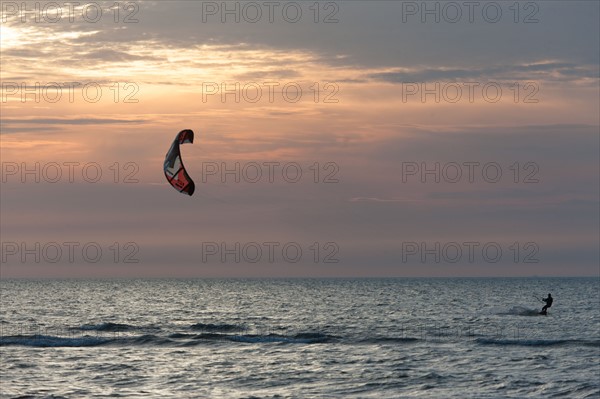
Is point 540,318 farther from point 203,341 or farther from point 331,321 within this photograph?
point 203,341

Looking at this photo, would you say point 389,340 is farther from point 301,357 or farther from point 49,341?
point 49,341

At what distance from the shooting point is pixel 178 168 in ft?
103

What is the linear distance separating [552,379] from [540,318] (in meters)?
38.8

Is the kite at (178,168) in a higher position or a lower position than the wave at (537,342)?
higher

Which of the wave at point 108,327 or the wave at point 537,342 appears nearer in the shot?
the wave at point 537,342

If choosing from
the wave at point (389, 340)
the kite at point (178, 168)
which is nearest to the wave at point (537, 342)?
the wave at point (389, 340)

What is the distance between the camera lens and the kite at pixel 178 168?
30.7 m

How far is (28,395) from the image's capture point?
31.2 metres

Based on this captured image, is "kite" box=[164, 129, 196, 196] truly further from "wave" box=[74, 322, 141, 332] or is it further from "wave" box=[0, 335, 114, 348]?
"wave" box=[74, 322, 141, 332]

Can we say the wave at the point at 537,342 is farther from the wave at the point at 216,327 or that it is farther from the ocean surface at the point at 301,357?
the wave at the point at 216,327

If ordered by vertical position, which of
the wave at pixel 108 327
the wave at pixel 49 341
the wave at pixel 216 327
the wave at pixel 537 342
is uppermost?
the wave at pixel 49 341

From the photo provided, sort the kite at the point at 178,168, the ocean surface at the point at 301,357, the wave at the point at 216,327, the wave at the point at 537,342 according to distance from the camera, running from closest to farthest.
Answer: the kite at the point at 178,168 → the ocean surface at the point at 301,357 → the wave at the point at 537,342 → the wave at the point at 216,327

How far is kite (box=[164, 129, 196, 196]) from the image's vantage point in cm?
3072

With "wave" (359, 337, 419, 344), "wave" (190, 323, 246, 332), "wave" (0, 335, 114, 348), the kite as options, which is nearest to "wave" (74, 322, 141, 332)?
"wave" (190, 323, 246, 332)
